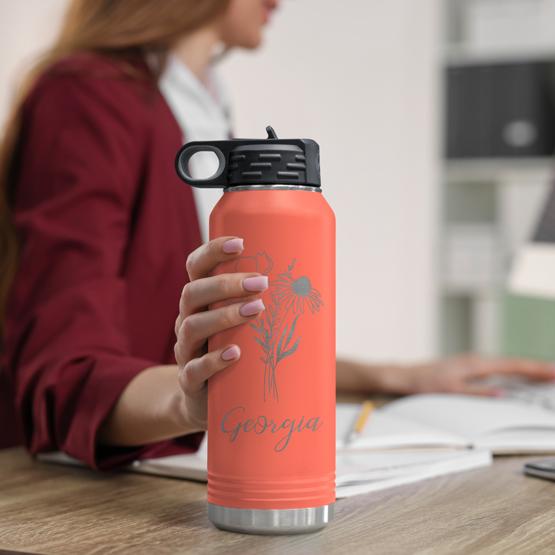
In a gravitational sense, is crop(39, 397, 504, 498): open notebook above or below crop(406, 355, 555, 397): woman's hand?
above

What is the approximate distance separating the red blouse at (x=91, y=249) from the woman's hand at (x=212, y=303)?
0.76 ft

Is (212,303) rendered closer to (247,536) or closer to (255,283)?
(255,283)

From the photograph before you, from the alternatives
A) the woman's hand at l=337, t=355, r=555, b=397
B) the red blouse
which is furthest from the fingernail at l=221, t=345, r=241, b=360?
the woman's hand at l=337, t=355, r=555, b=397

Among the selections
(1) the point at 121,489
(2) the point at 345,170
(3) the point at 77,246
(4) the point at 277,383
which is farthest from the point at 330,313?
(2) the point at 345,170

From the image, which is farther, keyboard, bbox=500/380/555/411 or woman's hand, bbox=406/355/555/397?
woman's hand, bbox=406/355/555/397

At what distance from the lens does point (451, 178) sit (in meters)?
3.46

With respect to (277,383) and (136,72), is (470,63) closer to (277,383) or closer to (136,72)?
(136,72)

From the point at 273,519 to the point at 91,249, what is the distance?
20.2 inches

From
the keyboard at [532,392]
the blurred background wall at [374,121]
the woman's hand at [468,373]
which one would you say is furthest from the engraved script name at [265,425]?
the blurred background wall at [374,121]

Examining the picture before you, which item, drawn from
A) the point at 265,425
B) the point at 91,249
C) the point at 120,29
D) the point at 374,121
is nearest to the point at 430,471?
the point at 265,425

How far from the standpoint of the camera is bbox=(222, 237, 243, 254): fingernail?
552 mm

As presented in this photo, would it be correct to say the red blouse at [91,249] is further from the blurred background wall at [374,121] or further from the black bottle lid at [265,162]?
the blurred background wall at [374,121]

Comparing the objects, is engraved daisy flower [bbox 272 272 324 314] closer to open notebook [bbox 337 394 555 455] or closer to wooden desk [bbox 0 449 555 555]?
wooden desk [bbox 0 449 555 555]

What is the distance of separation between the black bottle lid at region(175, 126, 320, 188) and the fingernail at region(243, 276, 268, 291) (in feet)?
0.19
